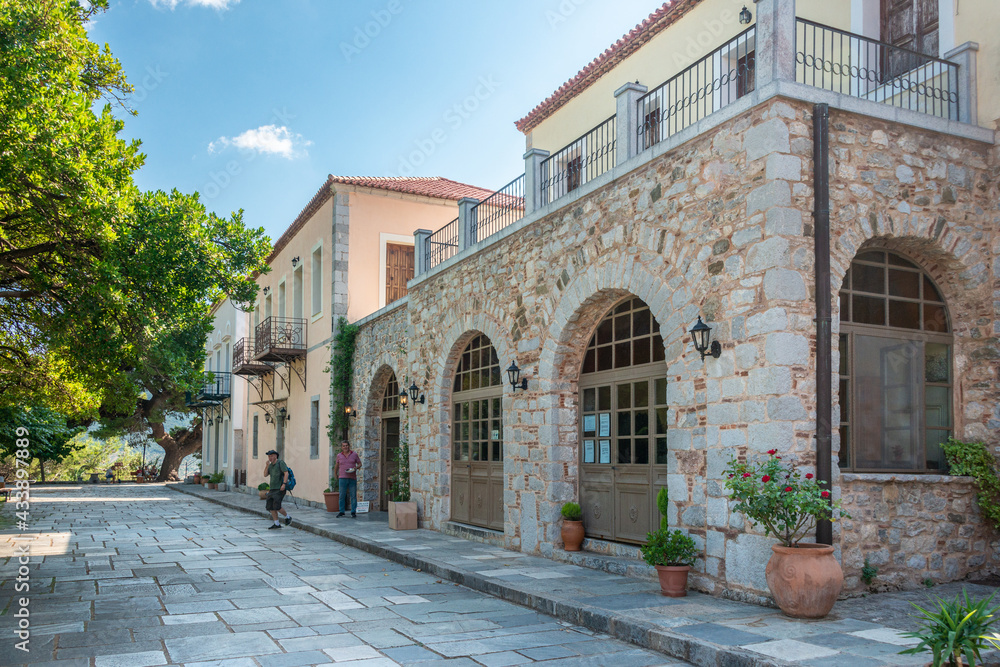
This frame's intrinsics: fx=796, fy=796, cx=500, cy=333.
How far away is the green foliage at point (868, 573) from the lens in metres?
6.55

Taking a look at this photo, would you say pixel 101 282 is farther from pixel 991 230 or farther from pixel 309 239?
pixel 309 239

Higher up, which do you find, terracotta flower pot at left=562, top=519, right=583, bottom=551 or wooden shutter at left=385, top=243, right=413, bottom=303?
wooden shutter at left=385, top=243, right=413, bottom=303

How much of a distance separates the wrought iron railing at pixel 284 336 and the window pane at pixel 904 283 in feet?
50.7

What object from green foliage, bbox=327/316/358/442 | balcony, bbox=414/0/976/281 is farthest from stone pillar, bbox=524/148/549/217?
green foliage, bbox=327/316/358/442

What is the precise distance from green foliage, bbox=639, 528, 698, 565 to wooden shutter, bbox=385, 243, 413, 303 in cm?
1263

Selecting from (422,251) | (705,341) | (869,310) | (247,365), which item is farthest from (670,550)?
(247,365)

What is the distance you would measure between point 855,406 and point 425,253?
8637mm

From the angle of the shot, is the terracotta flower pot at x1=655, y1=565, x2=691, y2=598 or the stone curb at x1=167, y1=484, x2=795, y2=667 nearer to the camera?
the stone curb at x1=167, y1=484, x2=795, y2=667

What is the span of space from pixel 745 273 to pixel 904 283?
1893 mm

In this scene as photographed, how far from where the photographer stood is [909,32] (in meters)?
8.78

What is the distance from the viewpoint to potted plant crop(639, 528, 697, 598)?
22.2 ft

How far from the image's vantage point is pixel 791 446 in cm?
630

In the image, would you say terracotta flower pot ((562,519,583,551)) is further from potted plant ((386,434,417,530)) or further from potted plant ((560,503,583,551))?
potted plant ((386,434,417,530))

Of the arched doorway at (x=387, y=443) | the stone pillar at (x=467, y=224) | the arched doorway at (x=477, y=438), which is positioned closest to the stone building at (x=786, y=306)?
the arched doorway at (x=477, y=438)
